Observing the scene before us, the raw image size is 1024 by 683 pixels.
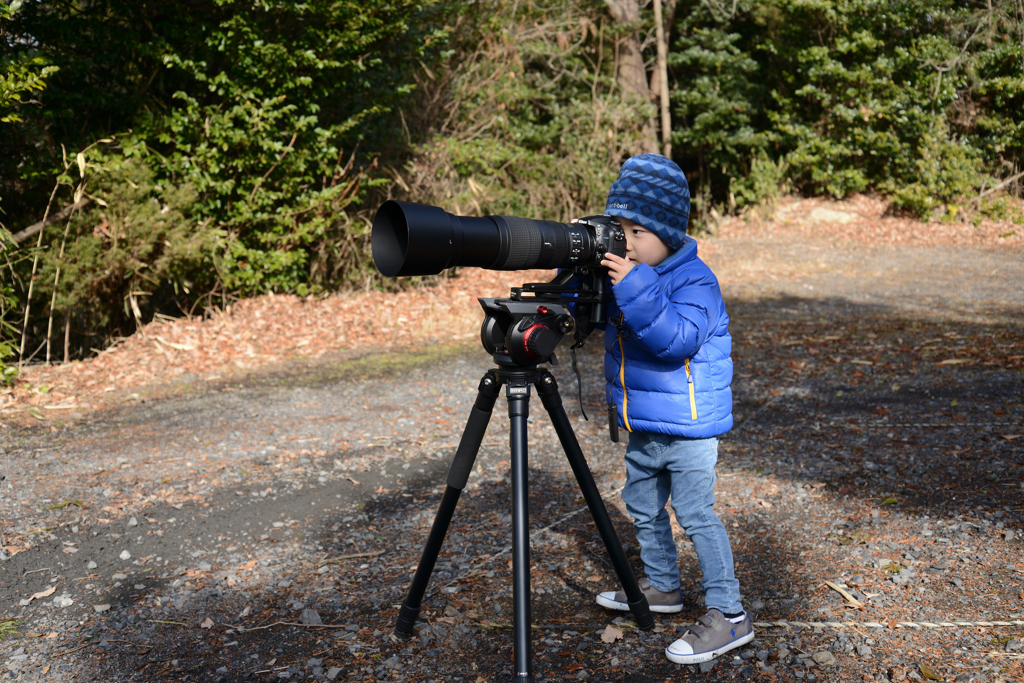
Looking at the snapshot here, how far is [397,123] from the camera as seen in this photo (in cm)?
1082

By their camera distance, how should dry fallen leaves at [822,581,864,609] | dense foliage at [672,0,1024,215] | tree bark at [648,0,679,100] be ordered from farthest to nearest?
tree bark at [648,0,679,100] < dense foliage at [672,0,1024,215] < dry fallen leaves at [822,581,864,609]

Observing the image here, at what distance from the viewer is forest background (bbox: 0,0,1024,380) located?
287 inches

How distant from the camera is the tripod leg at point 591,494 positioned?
262cm

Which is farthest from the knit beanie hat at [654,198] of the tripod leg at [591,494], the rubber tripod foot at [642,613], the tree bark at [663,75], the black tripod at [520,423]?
the tree bark at [663,75]

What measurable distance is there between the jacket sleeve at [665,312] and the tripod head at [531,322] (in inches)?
5.4

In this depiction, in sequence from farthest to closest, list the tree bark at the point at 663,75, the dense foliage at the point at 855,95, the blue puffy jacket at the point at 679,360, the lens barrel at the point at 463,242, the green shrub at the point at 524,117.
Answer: the tree bark at the point at 663,75, the dense foliage at the point at 855,95, the green shrub at the point at 524,117, the blue puffy jacket at the point at 679,360, the lens barrel at the point at 463,242

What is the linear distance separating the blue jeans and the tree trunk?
512 inches

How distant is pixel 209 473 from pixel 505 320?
10.2 feet

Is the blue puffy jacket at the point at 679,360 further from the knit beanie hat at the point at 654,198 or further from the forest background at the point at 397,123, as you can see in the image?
the forest background at the point at 397,123

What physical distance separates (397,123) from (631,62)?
723 cm

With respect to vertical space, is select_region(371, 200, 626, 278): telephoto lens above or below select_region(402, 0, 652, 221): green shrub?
below

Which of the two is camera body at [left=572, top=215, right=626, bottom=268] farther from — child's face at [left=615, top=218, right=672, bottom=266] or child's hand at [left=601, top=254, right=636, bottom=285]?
child's face at [left=615, top=218, right=672, bottom=266]

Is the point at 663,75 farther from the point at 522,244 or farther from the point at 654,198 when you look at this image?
the point at 522,244

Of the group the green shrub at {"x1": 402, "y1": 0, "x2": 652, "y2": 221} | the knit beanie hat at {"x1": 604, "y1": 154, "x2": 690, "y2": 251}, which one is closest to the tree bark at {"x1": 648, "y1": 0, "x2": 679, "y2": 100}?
the green shrub at {"x1": 402, "y1": 0, "x2": 652, "y2": 221}
